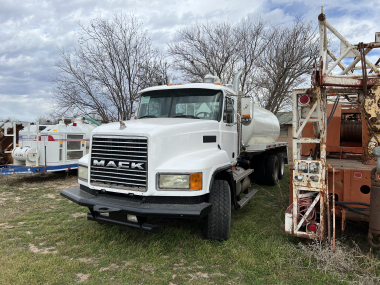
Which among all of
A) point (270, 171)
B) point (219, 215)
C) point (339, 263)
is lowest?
point (339, 263)

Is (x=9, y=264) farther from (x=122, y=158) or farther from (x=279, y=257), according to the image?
(x=279, y=257)

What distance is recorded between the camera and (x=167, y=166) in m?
3.81

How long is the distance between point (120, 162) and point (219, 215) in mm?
1673

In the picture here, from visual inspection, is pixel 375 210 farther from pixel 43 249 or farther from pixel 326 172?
pixel 43 249

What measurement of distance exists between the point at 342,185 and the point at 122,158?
3.38m

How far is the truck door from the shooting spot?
5215 mm

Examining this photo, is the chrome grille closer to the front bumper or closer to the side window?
the front bumper


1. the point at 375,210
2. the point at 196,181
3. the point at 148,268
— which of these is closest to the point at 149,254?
the point at 148,268

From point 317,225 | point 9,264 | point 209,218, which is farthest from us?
point 209,218

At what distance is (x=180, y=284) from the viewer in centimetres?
330

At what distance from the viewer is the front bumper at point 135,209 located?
11.7 ft

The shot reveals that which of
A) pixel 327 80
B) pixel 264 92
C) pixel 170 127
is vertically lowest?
pixel 170 127

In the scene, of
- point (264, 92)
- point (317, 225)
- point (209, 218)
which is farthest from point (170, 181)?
point (264, 92)

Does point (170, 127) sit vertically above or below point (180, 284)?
above
